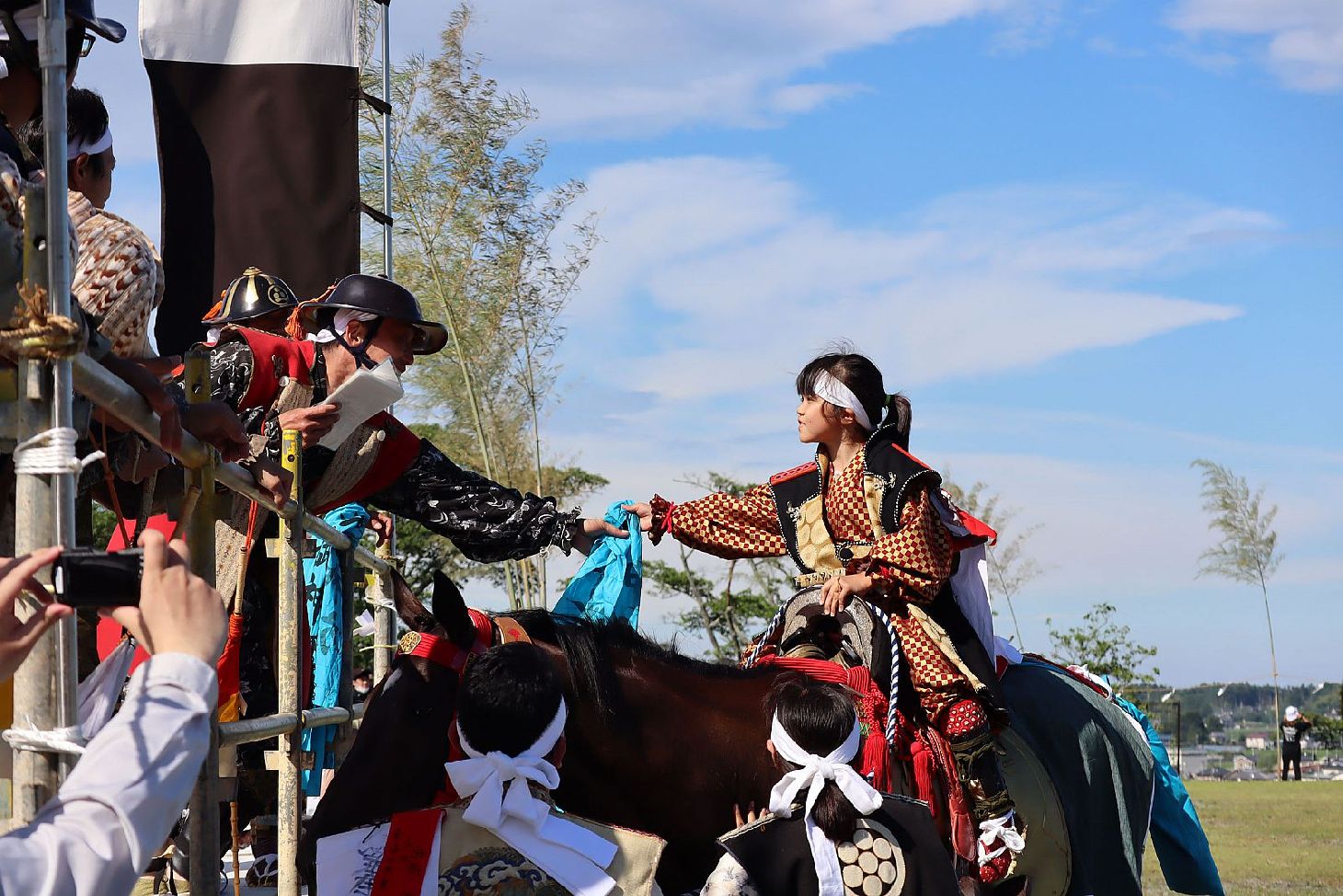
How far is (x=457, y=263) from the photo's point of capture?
11773mm

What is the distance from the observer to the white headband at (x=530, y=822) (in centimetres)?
221

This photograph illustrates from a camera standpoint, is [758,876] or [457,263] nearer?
[758,876]

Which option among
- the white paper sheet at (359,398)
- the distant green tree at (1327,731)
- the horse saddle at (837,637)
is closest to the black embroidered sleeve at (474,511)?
the white paper sheet at (359,398)

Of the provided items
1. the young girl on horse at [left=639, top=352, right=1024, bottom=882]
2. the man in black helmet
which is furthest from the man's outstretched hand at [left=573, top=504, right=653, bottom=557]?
the young girl on horse at [left=639, top=352, right=1024, bottom=882]

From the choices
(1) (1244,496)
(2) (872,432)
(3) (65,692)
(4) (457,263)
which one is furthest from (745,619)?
(3) (65,692)

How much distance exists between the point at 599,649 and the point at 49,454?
1682 millimetres

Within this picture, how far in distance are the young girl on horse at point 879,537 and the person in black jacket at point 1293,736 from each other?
18.1m

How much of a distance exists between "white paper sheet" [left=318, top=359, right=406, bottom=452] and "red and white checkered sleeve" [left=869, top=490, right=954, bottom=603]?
1384 mm

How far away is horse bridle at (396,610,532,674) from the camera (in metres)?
2.73

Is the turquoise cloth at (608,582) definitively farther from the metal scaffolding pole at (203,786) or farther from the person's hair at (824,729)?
the metal scaffolding pole at (203,786)

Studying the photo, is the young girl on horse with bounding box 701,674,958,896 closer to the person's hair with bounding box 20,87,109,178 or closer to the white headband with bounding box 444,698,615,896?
the white headband with bounding box 444,698,615,896

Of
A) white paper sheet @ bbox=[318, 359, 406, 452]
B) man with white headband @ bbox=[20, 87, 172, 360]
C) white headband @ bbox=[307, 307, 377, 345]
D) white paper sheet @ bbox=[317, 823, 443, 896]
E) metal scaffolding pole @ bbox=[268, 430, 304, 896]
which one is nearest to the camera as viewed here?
white paper sheet @ bbox=[317, 823, 443, 896]

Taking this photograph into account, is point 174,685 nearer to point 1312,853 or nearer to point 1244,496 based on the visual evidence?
point 1312,853

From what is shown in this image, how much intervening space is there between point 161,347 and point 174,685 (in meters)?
5.02
